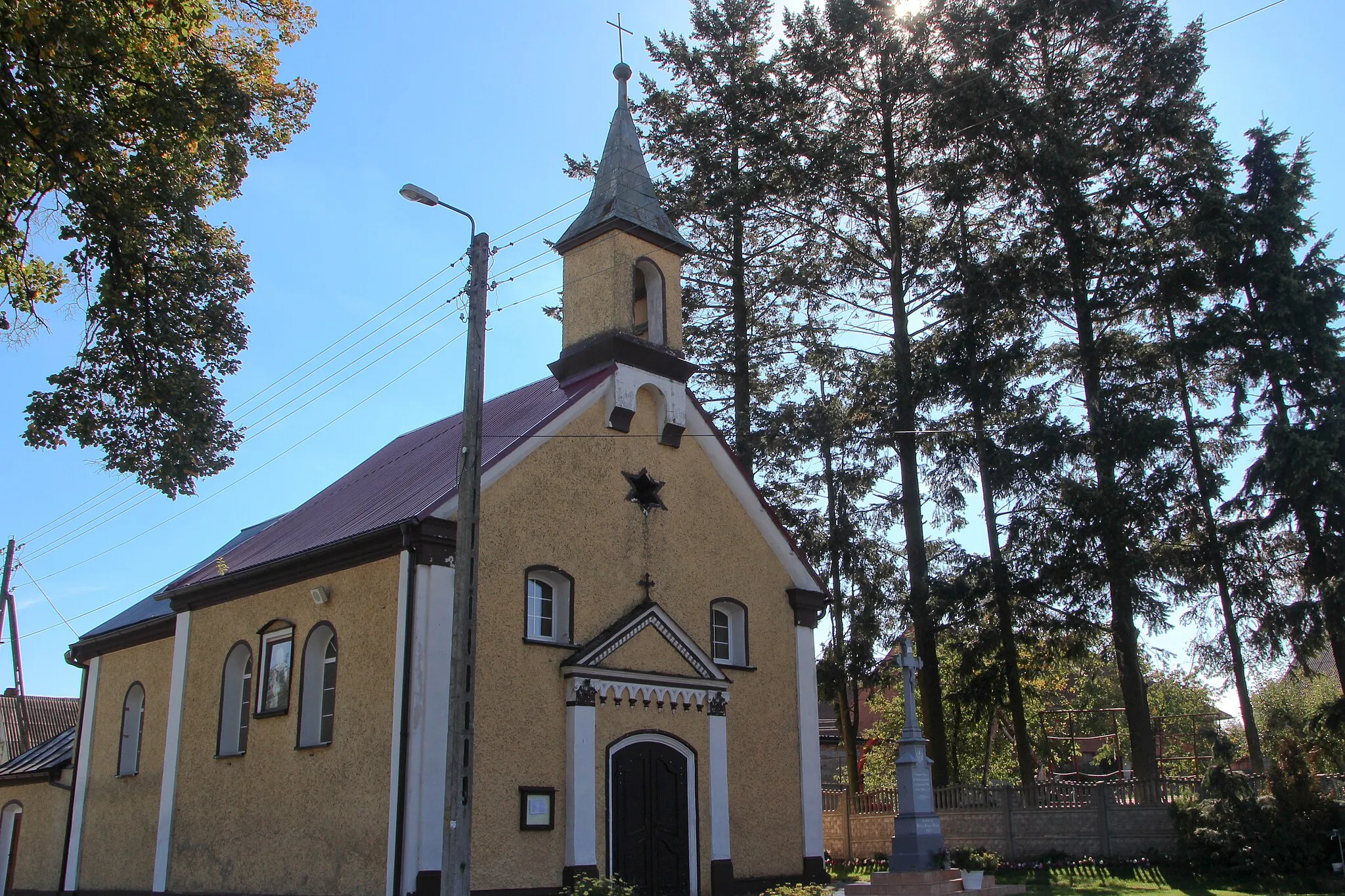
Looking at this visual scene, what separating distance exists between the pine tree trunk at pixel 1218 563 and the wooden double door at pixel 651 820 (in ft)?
39.8

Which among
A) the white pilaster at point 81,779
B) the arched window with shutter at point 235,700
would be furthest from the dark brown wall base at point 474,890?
the white pilaster at point 81,779

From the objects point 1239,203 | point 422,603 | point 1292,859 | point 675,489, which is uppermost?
point 1239,203

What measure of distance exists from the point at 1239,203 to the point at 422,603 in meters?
19.0

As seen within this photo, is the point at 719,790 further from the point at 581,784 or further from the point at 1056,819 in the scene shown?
the point at 1056,819

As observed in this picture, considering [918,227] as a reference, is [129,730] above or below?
below

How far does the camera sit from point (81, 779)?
72.1 feet

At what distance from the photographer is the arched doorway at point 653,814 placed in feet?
52.4

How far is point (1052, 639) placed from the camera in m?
24.1

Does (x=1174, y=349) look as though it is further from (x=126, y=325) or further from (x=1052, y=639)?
(x=126, y=325)

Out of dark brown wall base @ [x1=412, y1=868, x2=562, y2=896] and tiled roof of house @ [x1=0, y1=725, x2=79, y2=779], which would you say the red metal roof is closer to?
dark brown wall base @ [x1=412, y1=868, x2=562, y2=896]

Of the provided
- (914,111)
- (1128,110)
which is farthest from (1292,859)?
(914,111)

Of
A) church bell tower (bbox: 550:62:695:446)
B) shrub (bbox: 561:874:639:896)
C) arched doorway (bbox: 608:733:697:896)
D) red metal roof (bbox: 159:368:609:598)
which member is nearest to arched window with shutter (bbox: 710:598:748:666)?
arched doorway (bbox: 608:733:697:896)

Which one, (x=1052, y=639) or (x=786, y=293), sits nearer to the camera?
(x=1052, y=639)

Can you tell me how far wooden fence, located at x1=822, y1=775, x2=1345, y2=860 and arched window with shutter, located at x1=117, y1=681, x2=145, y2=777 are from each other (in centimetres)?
1350
